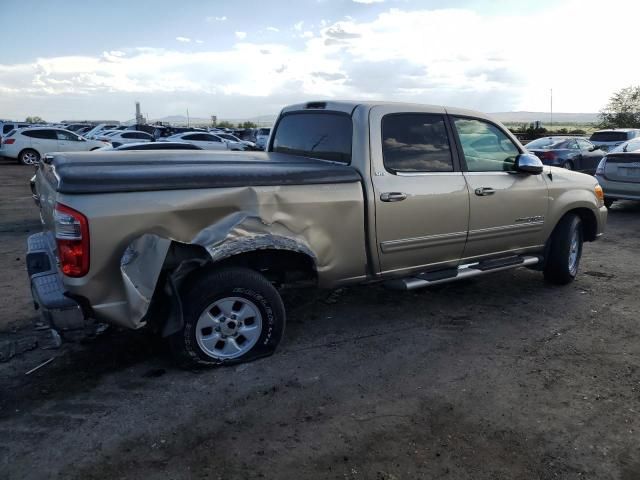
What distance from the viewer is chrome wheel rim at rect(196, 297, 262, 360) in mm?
3766

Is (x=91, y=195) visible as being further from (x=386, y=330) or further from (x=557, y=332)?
(x=557, y=332)

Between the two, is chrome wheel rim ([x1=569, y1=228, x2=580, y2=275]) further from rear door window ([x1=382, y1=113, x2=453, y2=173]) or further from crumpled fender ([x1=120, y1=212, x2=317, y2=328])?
crumpled fender ([x1=120, y1=212, x2=317, y2=328])

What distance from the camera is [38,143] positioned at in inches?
883

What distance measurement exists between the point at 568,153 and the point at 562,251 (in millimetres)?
11512

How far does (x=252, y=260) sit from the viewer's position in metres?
4.09

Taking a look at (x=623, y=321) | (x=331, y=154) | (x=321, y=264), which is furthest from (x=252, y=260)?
(x=623, y=321)

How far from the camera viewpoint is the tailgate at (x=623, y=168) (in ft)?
34.0

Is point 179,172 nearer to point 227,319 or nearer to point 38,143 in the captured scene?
point 227,319

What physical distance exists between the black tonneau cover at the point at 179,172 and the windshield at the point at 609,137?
1783 cm

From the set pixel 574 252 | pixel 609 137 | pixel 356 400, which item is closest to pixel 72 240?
pixel 356 400

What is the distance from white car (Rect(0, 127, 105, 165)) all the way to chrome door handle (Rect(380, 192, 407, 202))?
20.4 metres

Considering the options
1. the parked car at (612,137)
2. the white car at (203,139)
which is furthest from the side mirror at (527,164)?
the white car at (203,139)

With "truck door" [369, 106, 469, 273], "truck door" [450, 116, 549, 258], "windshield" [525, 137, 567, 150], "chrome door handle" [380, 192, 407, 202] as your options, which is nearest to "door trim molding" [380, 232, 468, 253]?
"truck door" [369, 106, 469, 273]

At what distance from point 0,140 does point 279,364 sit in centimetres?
2331
